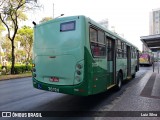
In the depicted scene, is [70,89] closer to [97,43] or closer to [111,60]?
[97,43]

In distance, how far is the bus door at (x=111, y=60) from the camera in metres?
9.02

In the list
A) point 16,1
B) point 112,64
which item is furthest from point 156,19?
point 112,64

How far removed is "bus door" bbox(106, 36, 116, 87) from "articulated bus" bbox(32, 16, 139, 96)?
28.3 inches

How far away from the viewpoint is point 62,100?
8.52 m

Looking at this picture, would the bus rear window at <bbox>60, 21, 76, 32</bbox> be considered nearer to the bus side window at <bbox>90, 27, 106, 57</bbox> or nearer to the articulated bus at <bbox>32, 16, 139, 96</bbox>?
the articulated bus at <bbox>32, 16, 139, 96</bbox>

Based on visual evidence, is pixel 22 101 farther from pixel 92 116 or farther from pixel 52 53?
pixel 92 116

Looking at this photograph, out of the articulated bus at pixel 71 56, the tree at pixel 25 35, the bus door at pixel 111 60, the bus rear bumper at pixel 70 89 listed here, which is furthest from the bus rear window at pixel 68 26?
the tree at pixel 25 35

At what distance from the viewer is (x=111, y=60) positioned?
374 inches

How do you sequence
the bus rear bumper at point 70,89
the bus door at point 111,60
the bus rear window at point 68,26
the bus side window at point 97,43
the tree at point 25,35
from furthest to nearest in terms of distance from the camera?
1. the tree at point 25,35
2. the bus door at point 111,60
3. the bus side window at point 97,43
4. the bus rear window at point 68,26
5. the bus rear bumper at point 70,89

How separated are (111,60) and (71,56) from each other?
3250 mm

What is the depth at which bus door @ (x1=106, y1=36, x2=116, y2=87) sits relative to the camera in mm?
9023

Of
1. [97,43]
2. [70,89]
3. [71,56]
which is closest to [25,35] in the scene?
[97,43]

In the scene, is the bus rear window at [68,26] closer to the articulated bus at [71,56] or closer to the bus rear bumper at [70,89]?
the articulated bus at [71,56]

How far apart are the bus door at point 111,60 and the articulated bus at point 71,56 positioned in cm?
72
